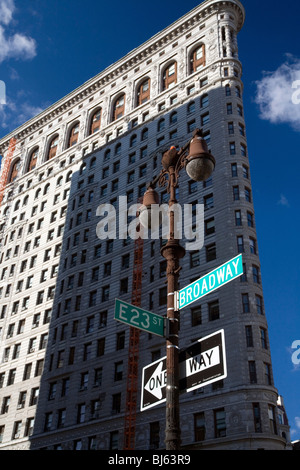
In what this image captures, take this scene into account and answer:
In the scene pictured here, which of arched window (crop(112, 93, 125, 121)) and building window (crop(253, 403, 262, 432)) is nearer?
building window (crop(253, 403, 262, 432))

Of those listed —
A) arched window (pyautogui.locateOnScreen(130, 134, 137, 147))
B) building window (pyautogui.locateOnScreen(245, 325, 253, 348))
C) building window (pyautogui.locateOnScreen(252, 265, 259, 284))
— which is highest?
arched window (pyautogui.locateOnScreen(130, 134, 137, 147))

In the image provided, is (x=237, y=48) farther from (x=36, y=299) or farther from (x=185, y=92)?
(x=36, y=299)

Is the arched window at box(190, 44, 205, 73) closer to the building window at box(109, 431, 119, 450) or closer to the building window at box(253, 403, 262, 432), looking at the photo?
the building window at box(253, 403, 262, 432)

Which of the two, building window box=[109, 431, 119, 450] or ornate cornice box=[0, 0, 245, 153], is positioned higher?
ornate cornice box=[0, 0, 245, 153]

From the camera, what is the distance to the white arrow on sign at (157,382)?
10.1m

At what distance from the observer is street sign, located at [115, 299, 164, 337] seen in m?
10.3

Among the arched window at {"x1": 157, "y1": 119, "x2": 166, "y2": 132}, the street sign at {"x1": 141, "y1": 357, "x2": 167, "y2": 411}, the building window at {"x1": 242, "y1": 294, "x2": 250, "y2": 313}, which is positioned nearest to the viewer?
the street sign at {"x1": 141, "y1": 357, "x2": 167, "y2": 411}

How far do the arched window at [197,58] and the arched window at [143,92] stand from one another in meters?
7.75

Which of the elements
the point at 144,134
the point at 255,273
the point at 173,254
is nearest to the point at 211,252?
the point at 255,273

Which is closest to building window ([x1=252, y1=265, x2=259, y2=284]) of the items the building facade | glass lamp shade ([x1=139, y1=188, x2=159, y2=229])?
the building facade

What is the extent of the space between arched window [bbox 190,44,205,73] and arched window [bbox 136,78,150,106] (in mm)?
7753

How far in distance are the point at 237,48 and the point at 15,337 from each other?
1953 inches

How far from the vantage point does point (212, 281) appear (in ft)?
34.6

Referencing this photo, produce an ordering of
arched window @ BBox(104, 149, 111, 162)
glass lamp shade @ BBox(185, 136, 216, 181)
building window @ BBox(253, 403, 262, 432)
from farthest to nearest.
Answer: arched window @ BBox(104, 149, 111, 162) < building window @ BBox(253, 403, 262, 432) < glass lamp shade @ BBox(185, 136, 216, 181)
